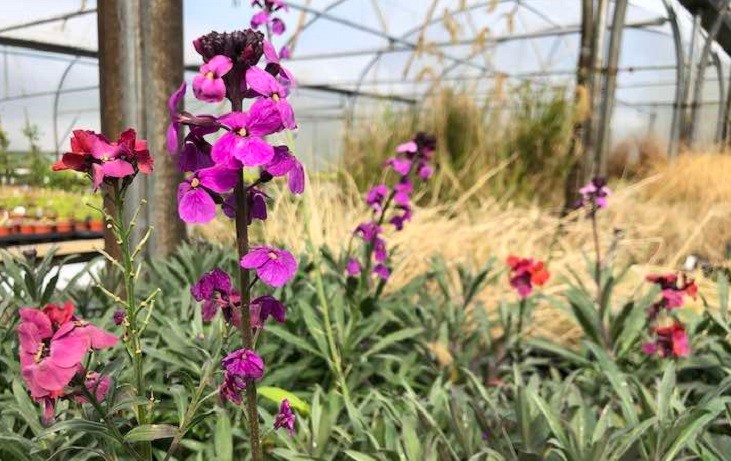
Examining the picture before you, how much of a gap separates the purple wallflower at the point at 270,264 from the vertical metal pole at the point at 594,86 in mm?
3548

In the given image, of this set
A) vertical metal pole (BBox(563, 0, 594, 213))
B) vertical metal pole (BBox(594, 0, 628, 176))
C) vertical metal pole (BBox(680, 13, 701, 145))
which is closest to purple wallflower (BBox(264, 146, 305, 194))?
vertical metal pole (BBox(563, 0, 594, 213))

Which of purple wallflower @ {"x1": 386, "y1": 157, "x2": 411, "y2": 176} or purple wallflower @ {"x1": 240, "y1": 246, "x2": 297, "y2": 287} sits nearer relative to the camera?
purple wallflower @ {"x1": 240, "y1": 246, "x2": 297, "y2": 287}

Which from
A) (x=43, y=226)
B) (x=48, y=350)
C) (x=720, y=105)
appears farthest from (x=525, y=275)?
(x=720, y=105)

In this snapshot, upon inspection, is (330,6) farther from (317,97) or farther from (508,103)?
(508,103)

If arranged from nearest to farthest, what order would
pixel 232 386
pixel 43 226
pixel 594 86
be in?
pixel 232 386 → pixel 594 86 → pixel 43 226

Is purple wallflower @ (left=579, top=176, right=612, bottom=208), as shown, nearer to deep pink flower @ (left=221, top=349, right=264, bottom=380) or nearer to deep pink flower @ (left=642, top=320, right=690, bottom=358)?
deep pink flower @ (left=642, top=320, right=690, bottom=358)

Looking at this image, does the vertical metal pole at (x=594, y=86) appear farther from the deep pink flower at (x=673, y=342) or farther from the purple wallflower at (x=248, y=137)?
the purple wallflower at (x=248, y=137)

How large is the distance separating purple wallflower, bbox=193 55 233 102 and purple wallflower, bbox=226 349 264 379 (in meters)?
0.28

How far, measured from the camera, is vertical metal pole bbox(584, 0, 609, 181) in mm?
3979

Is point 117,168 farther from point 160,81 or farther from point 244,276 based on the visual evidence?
point 160,81

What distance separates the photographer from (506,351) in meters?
2.06

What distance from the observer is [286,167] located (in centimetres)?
68

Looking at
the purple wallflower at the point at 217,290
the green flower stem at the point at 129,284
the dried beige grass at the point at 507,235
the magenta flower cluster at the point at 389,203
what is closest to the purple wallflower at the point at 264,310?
the purple wallflower at the point at 217,290

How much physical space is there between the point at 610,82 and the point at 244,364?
3926 millimetres
